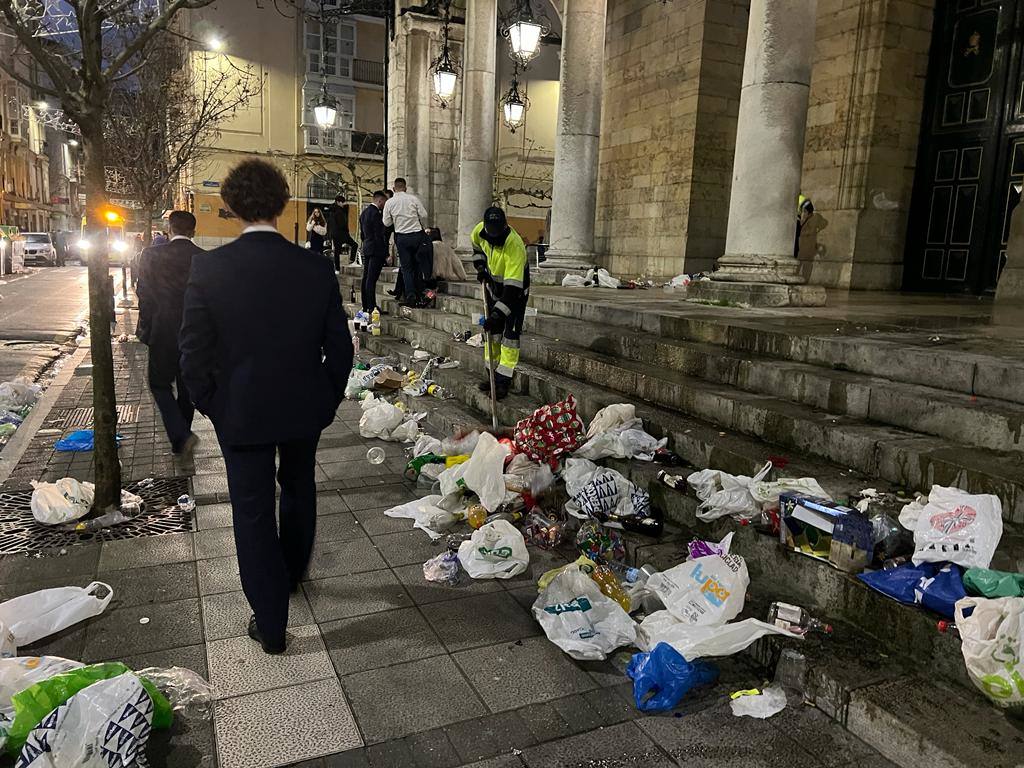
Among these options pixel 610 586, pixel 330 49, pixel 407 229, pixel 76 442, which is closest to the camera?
pixel 610 586

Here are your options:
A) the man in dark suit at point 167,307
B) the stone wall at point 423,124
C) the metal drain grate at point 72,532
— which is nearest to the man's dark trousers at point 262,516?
the metal drain grate at point 72,532

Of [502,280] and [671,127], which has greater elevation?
[671,127]

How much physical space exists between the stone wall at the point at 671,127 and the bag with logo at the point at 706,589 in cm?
1086

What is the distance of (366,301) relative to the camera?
12.2m

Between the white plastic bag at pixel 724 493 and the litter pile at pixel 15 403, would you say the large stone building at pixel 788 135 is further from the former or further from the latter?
the litter pile at pixel 15 403

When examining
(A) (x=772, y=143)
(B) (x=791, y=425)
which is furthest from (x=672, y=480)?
(A) (x=772, y=143)

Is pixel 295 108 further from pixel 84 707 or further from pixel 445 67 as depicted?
pixel 84 707

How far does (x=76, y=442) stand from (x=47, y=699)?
448 centimetres

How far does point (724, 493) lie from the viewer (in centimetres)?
406

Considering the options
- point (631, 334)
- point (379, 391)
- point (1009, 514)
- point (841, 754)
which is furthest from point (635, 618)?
point (379, 391)

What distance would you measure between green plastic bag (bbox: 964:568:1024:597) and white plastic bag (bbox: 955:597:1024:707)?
0.17 m

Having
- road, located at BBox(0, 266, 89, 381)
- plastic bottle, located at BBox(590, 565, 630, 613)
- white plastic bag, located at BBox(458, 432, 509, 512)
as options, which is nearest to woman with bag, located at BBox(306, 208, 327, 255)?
road, located at BBox(0, 266, 89, 381)

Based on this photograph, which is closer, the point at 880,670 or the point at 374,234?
the point at 880,670

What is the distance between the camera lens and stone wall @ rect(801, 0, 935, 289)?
35.4 feet
